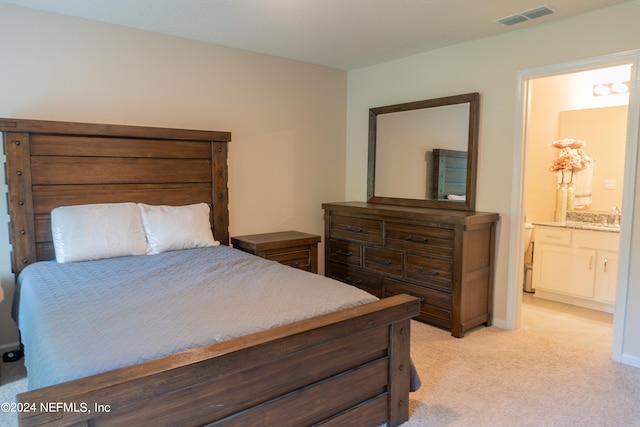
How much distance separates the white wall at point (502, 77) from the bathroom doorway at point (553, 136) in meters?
0.08

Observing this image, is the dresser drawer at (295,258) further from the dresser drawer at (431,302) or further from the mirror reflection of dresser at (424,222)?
the dresser drawer at (431,302)

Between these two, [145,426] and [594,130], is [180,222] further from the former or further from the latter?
[594,130]

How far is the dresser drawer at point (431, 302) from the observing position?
3.33 meters

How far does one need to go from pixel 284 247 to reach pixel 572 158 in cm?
304

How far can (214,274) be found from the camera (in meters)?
2.44

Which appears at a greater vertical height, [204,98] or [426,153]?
[204,98]

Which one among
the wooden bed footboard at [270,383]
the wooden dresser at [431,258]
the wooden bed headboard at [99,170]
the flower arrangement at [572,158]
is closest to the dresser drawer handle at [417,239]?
the wooden dresser at [431,258]

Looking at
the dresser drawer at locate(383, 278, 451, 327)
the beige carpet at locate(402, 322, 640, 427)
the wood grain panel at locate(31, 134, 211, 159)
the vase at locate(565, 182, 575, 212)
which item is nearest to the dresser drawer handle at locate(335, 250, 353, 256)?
the dresser drawer at locate(383, 278, 451, 327)

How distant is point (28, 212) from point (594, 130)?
5.04 meters

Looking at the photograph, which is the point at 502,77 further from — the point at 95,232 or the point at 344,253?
the point at 95,232

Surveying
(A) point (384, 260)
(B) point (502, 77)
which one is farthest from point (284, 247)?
(B) point (502, 77)

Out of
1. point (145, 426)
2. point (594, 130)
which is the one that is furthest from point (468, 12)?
point (145, 426)

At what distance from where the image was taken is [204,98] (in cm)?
363

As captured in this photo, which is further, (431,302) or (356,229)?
(356,229)
